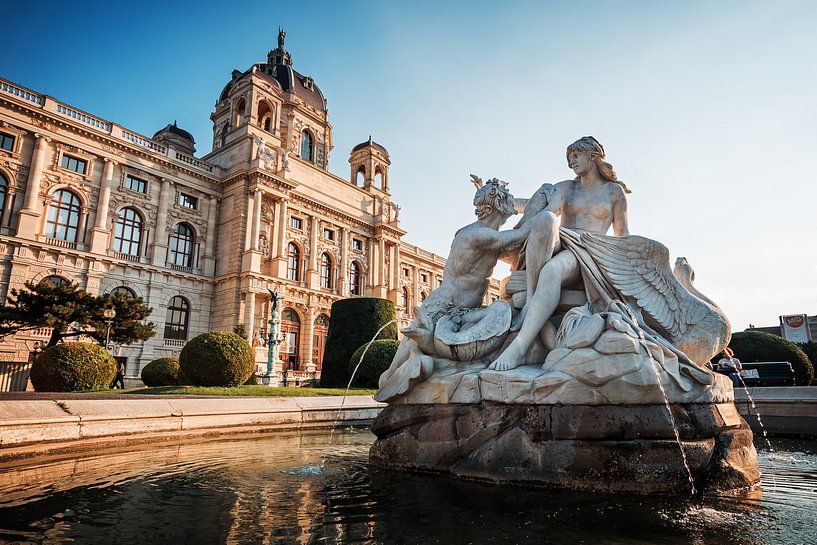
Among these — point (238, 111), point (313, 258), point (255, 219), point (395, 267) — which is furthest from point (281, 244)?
point (238, 111)

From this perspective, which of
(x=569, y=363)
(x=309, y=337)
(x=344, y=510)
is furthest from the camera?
(x=309, y=337)

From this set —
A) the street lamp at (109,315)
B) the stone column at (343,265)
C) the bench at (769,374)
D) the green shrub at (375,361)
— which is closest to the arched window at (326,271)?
the stone column at (343,265)

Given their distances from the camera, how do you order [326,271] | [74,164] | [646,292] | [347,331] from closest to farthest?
1. [646,292]
2. [347,331]
3. [74,164]
4. [326,271]

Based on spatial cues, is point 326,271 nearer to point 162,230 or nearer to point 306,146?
point 162,230

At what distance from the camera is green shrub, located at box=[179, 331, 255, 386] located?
539 inches

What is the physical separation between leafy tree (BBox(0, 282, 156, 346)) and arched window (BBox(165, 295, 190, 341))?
8.20m

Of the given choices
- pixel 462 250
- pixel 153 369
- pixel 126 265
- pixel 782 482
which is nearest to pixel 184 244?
pixel 126 265

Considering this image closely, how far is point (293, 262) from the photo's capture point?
34062 millimetres

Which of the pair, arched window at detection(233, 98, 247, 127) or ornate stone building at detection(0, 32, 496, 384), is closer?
ornate stone building at detection(0, 32, 496, 384)

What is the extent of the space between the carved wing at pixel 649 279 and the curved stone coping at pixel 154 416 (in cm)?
481

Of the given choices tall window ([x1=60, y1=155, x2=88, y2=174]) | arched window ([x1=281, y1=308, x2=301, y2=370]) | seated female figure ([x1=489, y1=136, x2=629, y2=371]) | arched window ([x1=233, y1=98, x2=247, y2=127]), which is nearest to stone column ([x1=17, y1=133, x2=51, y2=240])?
tall window ([x1=60, y1=155, x2=88, y2=174])

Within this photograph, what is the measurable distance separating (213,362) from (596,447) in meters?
13.0

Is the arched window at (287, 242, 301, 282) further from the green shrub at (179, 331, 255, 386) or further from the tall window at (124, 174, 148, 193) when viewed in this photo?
the green shrub at (179, 331, 255, 386)

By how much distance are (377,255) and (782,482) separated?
37158mm
